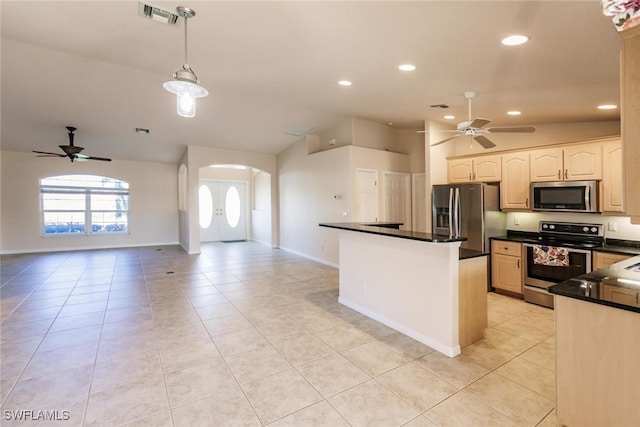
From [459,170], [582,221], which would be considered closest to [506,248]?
[582,221]

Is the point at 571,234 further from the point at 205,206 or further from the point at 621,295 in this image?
the point at 205,206

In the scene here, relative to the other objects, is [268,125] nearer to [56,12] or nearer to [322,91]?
[322,91]

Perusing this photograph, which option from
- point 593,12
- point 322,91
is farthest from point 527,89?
point 322,91

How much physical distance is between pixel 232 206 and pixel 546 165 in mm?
9445

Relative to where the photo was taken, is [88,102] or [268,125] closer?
[88,102]

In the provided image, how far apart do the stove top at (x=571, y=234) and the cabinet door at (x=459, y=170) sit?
1.32 metres

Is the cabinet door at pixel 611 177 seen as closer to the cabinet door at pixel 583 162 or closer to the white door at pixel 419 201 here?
the cabinet door at pixel 583 162

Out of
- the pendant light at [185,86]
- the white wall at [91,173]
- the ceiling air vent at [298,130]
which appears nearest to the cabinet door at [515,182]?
the ceiling air vent at [298,130]

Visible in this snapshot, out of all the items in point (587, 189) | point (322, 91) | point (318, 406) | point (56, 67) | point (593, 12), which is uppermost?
point (56, 67)

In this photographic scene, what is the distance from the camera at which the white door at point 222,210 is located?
10.5 metres

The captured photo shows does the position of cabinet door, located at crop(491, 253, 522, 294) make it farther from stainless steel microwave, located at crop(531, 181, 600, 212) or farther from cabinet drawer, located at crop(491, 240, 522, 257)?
stainless steel microwave, located at crop(531, 181, 600, 212)

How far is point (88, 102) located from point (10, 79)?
3.33ft

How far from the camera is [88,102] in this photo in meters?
5.35

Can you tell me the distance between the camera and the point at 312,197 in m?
7.26
